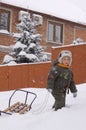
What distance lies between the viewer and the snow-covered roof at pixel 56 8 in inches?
1008

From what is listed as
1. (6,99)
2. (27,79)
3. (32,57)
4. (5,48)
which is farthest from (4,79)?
(5,48)

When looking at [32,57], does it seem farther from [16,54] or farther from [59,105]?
[59,105]

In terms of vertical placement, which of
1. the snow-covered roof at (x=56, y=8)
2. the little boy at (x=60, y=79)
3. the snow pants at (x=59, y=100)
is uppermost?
the snow-covered roof at (x=56, y=8)

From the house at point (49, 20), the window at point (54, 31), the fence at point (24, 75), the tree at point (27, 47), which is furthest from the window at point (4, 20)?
the fence at point (24, 75)

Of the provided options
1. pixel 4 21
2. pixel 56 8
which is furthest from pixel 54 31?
pixel 4 21

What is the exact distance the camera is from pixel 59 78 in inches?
354

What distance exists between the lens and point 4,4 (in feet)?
81.5

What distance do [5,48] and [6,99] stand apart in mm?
11748

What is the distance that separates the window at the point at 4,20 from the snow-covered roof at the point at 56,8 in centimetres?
70

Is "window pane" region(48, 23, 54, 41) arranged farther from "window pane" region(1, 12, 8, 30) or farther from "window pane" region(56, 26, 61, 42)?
"window pane" region(1, 12, 8, 30)

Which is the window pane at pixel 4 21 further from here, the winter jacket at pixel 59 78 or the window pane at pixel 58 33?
the winter jacket at pixel 59 78

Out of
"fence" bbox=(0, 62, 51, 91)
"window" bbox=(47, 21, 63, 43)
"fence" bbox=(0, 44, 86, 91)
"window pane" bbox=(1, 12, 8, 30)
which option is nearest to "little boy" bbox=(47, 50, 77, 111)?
"fence" bbox=(0, 44, 86, 91)

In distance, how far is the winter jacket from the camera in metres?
8.93

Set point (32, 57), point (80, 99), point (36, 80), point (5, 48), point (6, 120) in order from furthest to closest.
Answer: point (5, 48), point (32, 57), point (36, 80), point (80, 99), point (6, 120)
